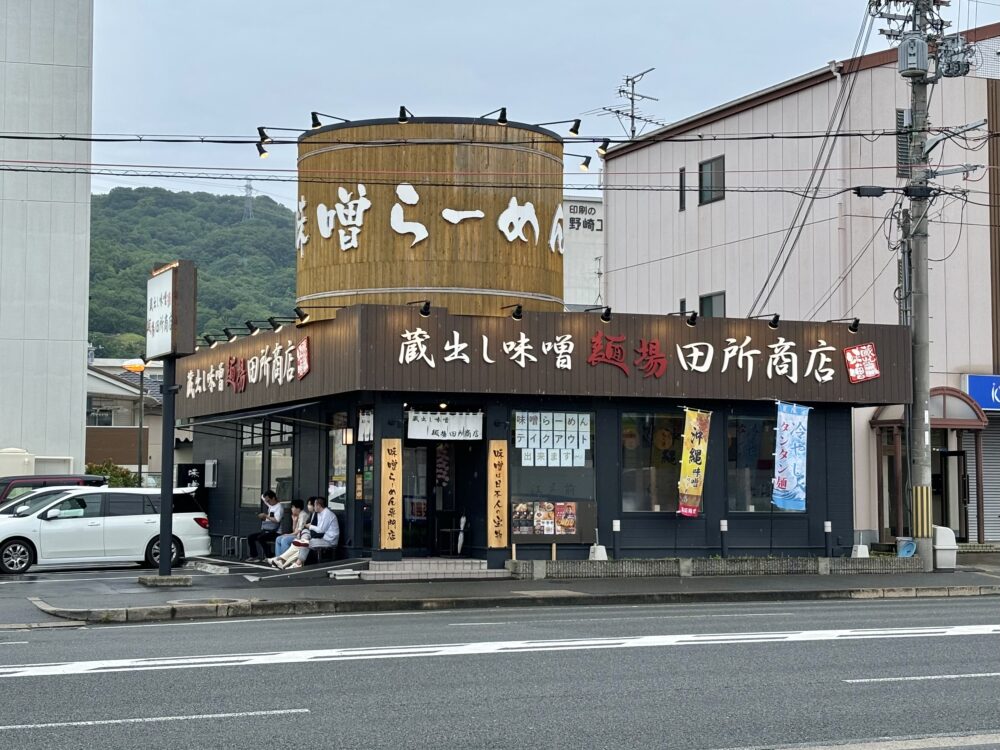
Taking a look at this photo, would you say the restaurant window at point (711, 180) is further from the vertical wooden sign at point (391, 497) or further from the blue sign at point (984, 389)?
the vertical wooden sign at point (391, 497)

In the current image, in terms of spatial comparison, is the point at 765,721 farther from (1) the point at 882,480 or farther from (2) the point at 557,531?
(1) the point at 882,480

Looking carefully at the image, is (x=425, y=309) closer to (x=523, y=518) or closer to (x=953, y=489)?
(x=523, y=518)

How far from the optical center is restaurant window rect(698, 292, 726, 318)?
125 feet

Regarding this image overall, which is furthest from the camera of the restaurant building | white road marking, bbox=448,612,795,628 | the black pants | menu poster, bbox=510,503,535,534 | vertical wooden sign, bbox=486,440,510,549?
the black pants

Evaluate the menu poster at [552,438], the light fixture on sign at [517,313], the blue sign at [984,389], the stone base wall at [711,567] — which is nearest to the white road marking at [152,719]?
the stone base wall at [711,567]

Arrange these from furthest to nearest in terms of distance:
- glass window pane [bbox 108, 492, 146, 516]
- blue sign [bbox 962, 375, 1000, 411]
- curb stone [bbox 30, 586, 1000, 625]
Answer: blue sign [bbox 962, 375, 1000, 411]
glass window pane [bbox 108, 492, 146, 516]
curb stone [bbox 30, 586, 1000, 625]

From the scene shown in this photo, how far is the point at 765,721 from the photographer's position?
32.2 feet

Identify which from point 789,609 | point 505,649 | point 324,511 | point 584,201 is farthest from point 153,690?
point 584,201

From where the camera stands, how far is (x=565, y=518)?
83.7ft

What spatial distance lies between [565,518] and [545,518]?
0.41m

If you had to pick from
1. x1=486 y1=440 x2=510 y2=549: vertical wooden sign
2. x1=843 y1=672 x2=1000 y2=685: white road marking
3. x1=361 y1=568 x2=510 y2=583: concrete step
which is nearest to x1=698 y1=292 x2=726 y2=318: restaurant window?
x1=486 y1=440 x2=510 y2=549: vertical wooden sign

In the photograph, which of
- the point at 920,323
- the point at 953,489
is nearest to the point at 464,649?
the point at 920,323

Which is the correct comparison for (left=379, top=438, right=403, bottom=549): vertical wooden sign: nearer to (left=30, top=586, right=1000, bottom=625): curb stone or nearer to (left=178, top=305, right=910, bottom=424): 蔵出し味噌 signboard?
(left=178, top=305, right=910, bottom=424): 蔵出し味噌 signboard

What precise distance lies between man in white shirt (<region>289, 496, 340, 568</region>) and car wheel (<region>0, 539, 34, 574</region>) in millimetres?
5385
